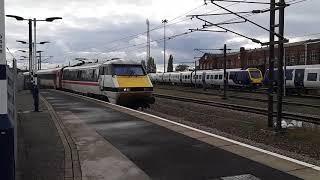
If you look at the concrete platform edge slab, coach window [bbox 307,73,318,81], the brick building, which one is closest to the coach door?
coach window [bbox 307,73,318,81]

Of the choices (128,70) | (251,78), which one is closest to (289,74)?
(251,78)

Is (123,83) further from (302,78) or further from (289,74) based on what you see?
(289,74)

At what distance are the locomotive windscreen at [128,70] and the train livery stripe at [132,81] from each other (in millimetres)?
253

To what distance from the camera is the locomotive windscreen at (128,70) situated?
25.0 metres

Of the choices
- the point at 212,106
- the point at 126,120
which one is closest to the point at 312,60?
the point at 212,106

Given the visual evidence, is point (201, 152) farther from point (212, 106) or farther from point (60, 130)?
point (212, 106)

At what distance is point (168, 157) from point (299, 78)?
127 ft

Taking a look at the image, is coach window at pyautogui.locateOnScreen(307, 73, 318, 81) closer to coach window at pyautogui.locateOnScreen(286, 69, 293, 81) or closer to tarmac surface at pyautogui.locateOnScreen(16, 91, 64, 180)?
coach window at pyautogui.locateOnScreen(286, 69, 293, 81)

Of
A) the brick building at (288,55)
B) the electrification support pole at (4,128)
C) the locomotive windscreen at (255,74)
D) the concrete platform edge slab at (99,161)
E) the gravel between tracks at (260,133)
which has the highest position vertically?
the brick building at (288,55)

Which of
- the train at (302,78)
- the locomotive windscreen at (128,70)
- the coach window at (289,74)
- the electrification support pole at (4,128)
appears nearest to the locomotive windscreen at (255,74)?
the train at (302,78)

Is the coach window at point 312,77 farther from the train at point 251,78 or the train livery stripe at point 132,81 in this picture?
the train livery stripe at point 132,81

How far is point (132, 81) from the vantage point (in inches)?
976

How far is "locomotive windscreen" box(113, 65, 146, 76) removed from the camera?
2500 cm

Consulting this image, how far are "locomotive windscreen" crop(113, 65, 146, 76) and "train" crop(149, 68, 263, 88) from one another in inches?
1158
